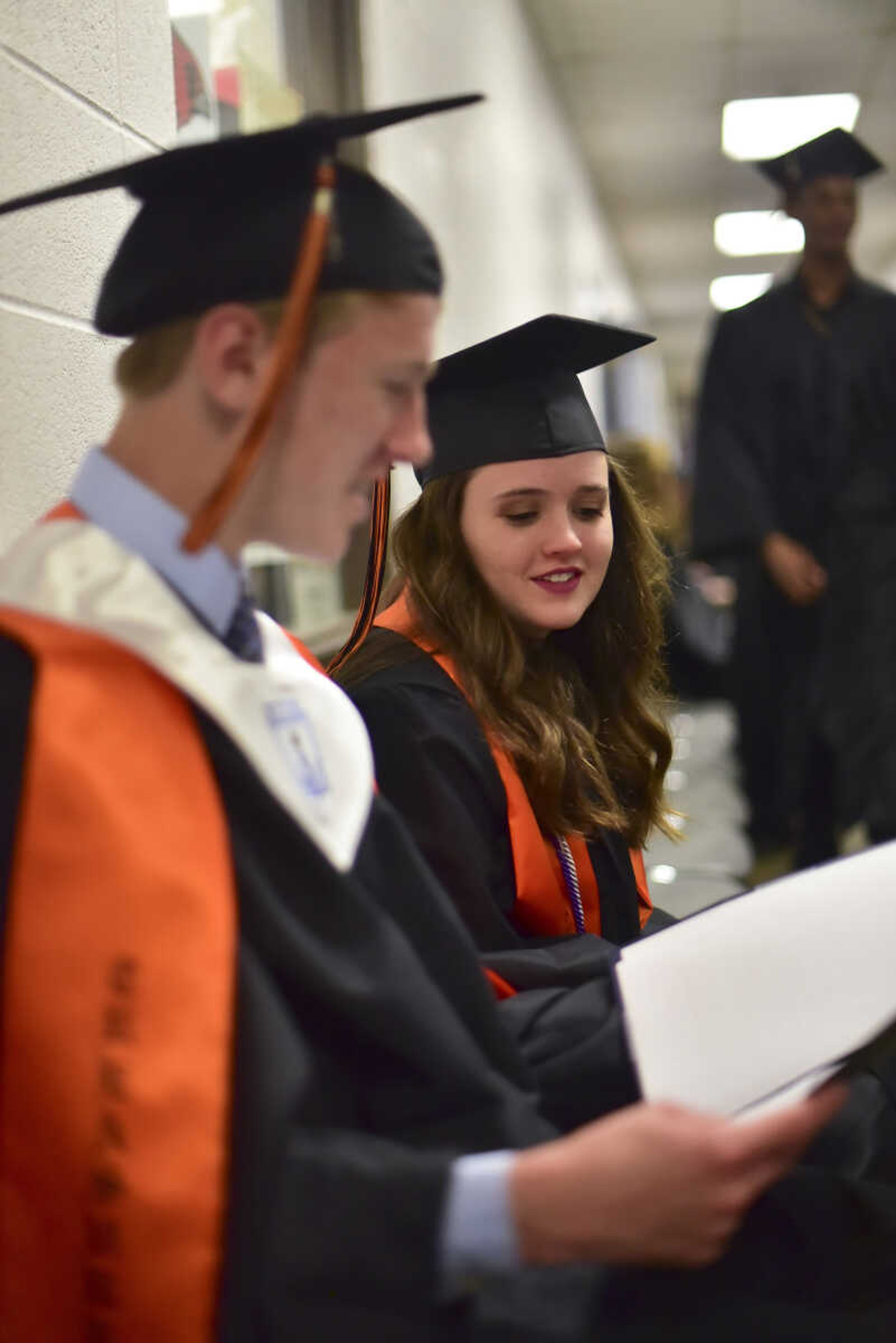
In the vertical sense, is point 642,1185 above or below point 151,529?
below

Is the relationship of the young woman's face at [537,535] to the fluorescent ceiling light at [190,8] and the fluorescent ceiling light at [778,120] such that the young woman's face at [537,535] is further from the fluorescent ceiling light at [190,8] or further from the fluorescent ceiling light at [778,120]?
the fluorescent ceiling light at [778,120]

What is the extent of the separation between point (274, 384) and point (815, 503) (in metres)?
3.05

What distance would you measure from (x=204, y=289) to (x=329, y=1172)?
1.73ft

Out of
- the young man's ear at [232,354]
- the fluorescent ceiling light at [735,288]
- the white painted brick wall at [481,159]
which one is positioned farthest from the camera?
the fluorescent ceiling light at [735,288]

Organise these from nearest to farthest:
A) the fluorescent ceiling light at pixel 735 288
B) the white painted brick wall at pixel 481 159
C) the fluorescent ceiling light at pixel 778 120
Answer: the white painted brick wall at pixel 481 159
the fluorescent ceiling light at pixel 778 120
the fluorescent ceiling light at pixel 735 288

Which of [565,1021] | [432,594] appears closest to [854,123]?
[432,594]

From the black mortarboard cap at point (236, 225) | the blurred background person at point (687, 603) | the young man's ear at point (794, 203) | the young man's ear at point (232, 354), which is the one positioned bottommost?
the blurred background person at point (687, 603)

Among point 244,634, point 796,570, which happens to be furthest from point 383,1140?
point 796,570

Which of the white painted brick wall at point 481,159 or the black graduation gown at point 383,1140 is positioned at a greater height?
the white painted brick wall at point 481,159

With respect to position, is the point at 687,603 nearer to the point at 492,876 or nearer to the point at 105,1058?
the point at 492,876

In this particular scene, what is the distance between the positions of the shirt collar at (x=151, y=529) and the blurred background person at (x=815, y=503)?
110 inches

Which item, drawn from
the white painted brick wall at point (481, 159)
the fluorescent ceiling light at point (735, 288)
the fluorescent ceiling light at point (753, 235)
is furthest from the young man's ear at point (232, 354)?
the fluorescent ceiling light at point (735, 288)

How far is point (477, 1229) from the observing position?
0.76 meters

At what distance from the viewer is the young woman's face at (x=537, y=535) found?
150 centimetres
